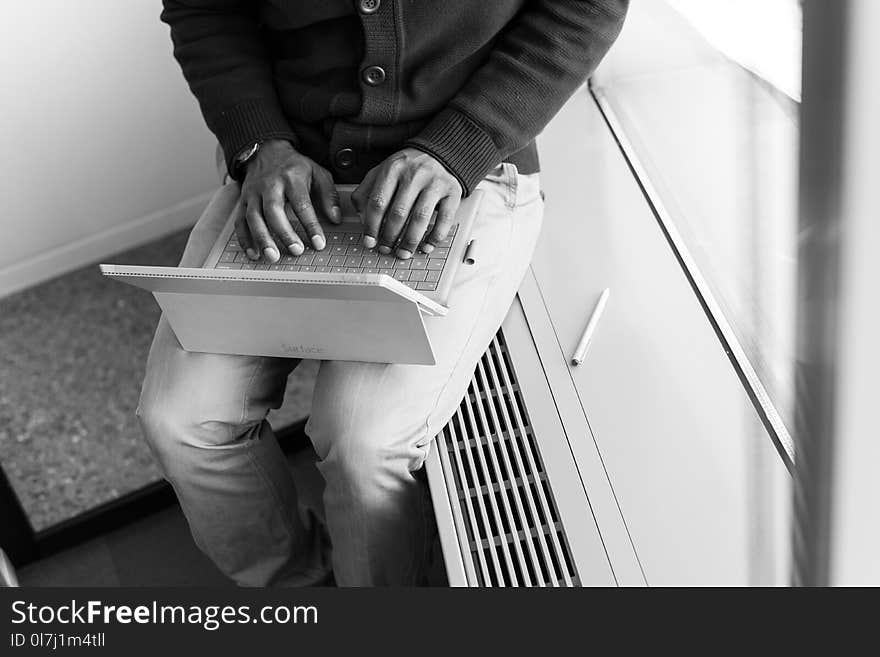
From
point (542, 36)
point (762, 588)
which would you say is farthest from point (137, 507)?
point (762, 588)

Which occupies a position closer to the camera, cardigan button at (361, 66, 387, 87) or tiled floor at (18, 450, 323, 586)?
cardigan button at (361, 66, 387, 87)

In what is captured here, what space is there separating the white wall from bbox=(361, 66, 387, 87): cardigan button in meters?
0.78

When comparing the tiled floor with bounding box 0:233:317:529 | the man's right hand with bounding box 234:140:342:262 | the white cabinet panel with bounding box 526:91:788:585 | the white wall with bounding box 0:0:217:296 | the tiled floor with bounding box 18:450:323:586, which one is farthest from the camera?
the white wall with bounding box 0:0:217:296

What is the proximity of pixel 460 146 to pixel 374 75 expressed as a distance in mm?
118

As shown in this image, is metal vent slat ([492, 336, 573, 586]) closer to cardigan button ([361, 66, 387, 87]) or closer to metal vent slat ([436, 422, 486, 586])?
metal vent slat ([436, 422, 486, 586])

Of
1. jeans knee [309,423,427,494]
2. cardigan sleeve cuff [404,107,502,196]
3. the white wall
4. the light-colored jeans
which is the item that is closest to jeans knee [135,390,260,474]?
the light-colored jeans

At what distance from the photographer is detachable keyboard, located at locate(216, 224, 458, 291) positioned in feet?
2.93

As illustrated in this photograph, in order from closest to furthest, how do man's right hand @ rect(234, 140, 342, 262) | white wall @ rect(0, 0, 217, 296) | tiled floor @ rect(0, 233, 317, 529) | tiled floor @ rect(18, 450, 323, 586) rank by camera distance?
man's right hand @ rect(234, 140, 342, 262) < tiled floor @ rect(18, 450, 323, 586) < tiled floor @ rect(0, 233, 317, 529) < white wall @ rect(0, 0, 217, 296)

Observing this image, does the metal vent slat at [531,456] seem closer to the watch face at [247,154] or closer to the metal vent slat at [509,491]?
the metal vent slat at [509,491]

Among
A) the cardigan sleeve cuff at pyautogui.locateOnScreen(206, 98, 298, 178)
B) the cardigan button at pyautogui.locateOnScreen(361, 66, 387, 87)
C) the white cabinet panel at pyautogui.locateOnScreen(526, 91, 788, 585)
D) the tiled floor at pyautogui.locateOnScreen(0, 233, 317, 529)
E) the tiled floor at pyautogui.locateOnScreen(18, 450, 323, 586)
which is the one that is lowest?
the tiled floor at pyautogui.locateOnScreen(18, 450, 323, 586)

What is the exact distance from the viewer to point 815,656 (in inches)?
13.6

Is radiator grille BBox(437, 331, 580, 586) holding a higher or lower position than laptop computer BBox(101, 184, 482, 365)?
lower

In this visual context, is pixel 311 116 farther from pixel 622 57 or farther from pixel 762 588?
pixel 762 588

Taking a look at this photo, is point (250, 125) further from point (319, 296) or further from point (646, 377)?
point (646, 377)
